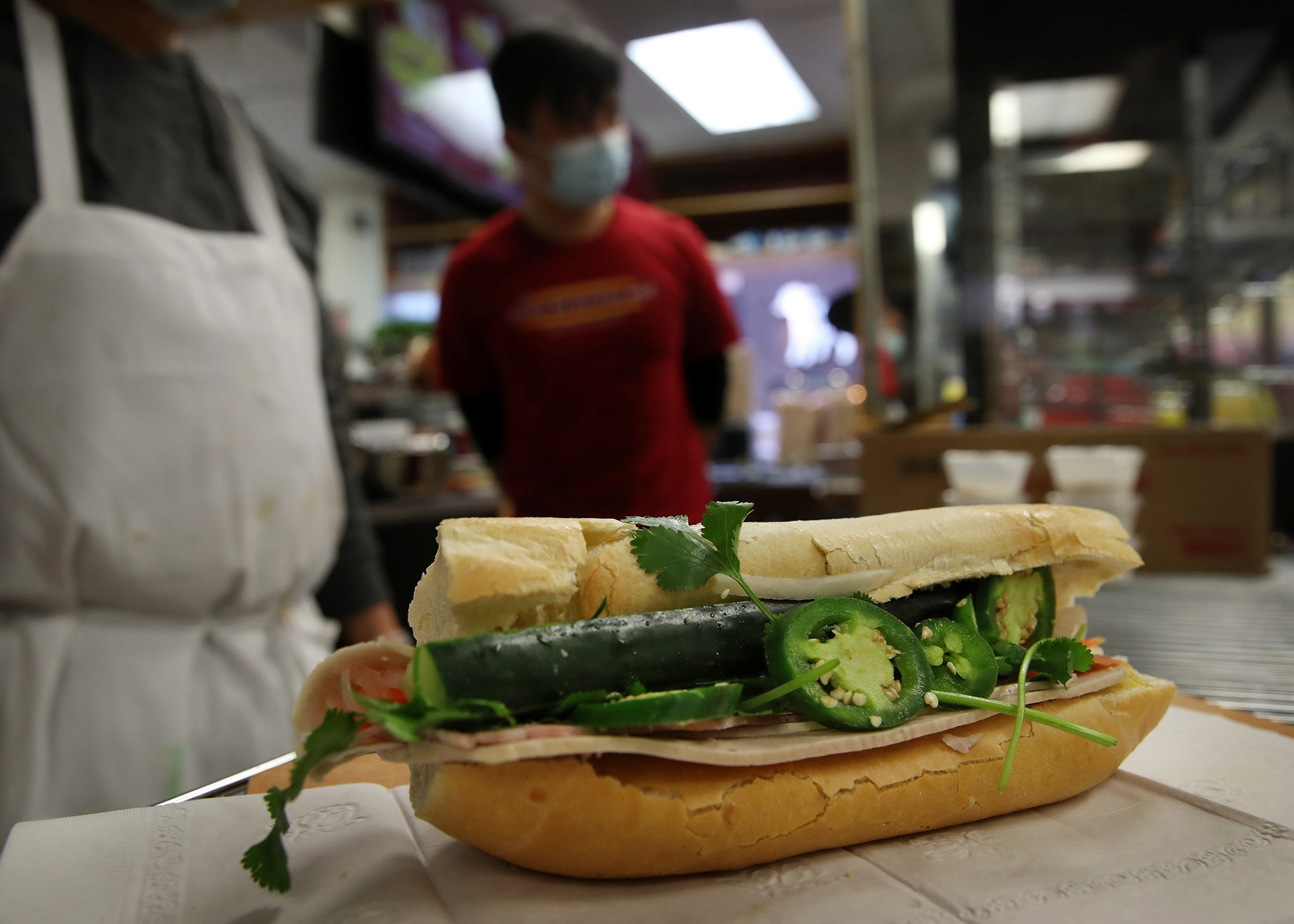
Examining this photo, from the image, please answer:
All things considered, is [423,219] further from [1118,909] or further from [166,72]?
[1118,909]

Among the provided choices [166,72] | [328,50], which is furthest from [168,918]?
[328,50]

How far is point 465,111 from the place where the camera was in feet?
21.0

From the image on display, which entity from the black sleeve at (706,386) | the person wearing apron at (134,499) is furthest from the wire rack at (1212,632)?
the person wearing apron at (134,499)

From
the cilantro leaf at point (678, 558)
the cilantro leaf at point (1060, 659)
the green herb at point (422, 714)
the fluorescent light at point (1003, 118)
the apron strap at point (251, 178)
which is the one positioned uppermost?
the fluorescent light at point (1003, 118)

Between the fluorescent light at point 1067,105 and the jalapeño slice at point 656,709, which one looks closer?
the jalapeño slice at point 656,709

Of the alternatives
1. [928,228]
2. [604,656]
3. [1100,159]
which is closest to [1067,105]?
[1100,159]

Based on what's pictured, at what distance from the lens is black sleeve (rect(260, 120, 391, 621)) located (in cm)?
230

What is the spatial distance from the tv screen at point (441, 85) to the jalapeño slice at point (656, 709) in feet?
14.9

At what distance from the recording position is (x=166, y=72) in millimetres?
2064

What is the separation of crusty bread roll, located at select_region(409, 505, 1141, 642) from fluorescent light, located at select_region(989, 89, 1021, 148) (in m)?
4.08

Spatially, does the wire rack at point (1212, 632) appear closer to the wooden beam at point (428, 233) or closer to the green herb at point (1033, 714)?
the green herb at point (1033, 714)

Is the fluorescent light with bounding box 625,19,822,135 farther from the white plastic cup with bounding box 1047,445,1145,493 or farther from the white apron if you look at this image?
the white apron

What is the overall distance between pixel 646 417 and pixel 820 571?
181 cm

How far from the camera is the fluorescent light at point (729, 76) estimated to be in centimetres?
667
